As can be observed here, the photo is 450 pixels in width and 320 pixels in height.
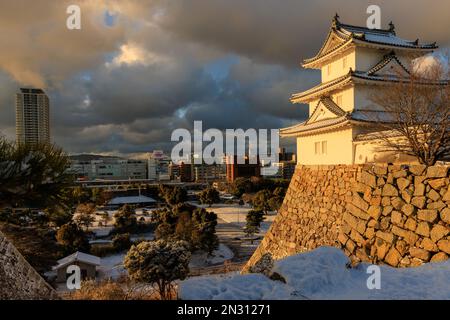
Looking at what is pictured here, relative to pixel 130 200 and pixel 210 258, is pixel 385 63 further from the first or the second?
pixel 130 200

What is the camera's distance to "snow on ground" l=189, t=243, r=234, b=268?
2344 cm

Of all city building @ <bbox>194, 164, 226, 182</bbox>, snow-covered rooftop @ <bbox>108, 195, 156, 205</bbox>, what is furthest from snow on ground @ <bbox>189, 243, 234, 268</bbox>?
city building @ <bbox>194, 164, 226, 182</bbox>

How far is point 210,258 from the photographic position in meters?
24.5

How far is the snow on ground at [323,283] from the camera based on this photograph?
4.25 m

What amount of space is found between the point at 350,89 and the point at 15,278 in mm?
14215

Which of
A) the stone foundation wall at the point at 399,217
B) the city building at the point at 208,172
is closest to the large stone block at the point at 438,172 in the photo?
the stone foundation wall at the point at 399,217

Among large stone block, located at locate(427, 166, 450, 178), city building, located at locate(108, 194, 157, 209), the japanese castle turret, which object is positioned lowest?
city building, located at locate(108, 194, 157, 209)

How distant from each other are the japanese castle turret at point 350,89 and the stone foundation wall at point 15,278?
11.9 metres

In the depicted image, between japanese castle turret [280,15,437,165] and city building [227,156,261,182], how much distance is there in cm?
6263

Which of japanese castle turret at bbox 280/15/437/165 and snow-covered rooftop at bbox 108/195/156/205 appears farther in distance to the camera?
snow-covered rooftop at bbox 108/195/156/205

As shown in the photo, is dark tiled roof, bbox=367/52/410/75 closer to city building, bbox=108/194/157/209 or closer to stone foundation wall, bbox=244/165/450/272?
stone foundation wall, bbox=244/165/450/272

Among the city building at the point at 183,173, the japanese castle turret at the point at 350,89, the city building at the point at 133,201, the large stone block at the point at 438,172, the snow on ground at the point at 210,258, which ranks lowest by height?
the snow on ground at the point at 210,258

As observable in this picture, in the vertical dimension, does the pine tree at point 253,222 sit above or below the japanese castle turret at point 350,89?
below

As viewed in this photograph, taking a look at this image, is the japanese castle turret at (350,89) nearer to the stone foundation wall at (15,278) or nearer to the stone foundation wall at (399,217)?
the stone foundation wall at (399,217)
